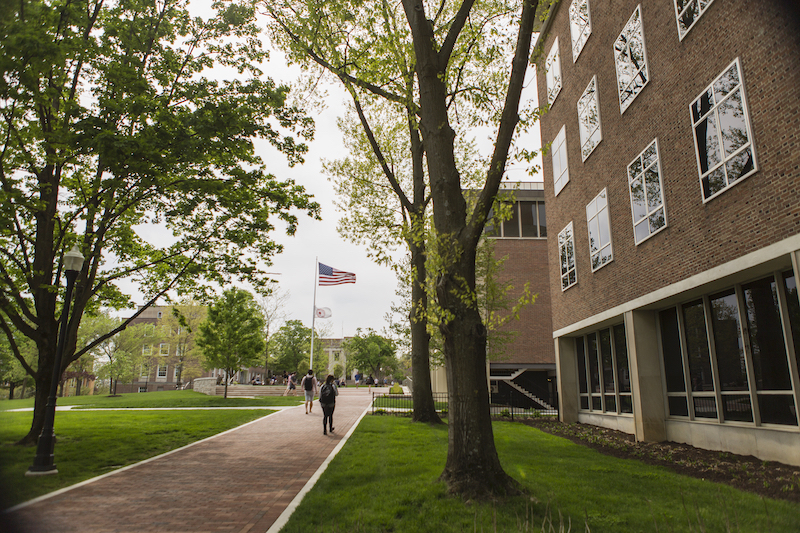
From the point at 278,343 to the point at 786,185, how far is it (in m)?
62.9

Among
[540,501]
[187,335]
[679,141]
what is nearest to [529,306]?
[679,141]

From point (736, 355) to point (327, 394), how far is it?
10623mm

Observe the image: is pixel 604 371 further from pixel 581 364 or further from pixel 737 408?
pixel 737 408

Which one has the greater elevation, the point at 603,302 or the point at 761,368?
the point at 603,302

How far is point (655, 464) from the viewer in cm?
952

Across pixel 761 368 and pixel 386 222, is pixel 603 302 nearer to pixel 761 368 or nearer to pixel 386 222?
pixel 761 368

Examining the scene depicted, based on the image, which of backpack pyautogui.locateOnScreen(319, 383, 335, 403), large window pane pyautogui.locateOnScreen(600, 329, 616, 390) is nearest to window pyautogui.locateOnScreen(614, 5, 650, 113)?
large window pane pyautogui.locateOnScreen(600, 329, 616, 390)

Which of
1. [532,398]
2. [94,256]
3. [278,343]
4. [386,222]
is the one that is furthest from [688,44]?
[278,343]

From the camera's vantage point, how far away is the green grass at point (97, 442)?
2.26 metres

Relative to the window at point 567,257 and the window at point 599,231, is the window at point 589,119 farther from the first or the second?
the window at point 567,257

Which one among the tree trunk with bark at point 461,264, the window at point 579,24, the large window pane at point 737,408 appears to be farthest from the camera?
the window at point 579,24

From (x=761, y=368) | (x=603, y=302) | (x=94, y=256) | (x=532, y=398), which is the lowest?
(x=532, y=398)

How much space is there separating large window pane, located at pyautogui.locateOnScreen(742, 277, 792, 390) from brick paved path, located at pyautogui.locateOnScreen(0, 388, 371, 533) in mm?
8595

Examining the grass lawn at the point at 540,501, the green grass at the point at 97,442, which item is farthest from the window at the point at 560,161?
the green grass at the point at 97,442
